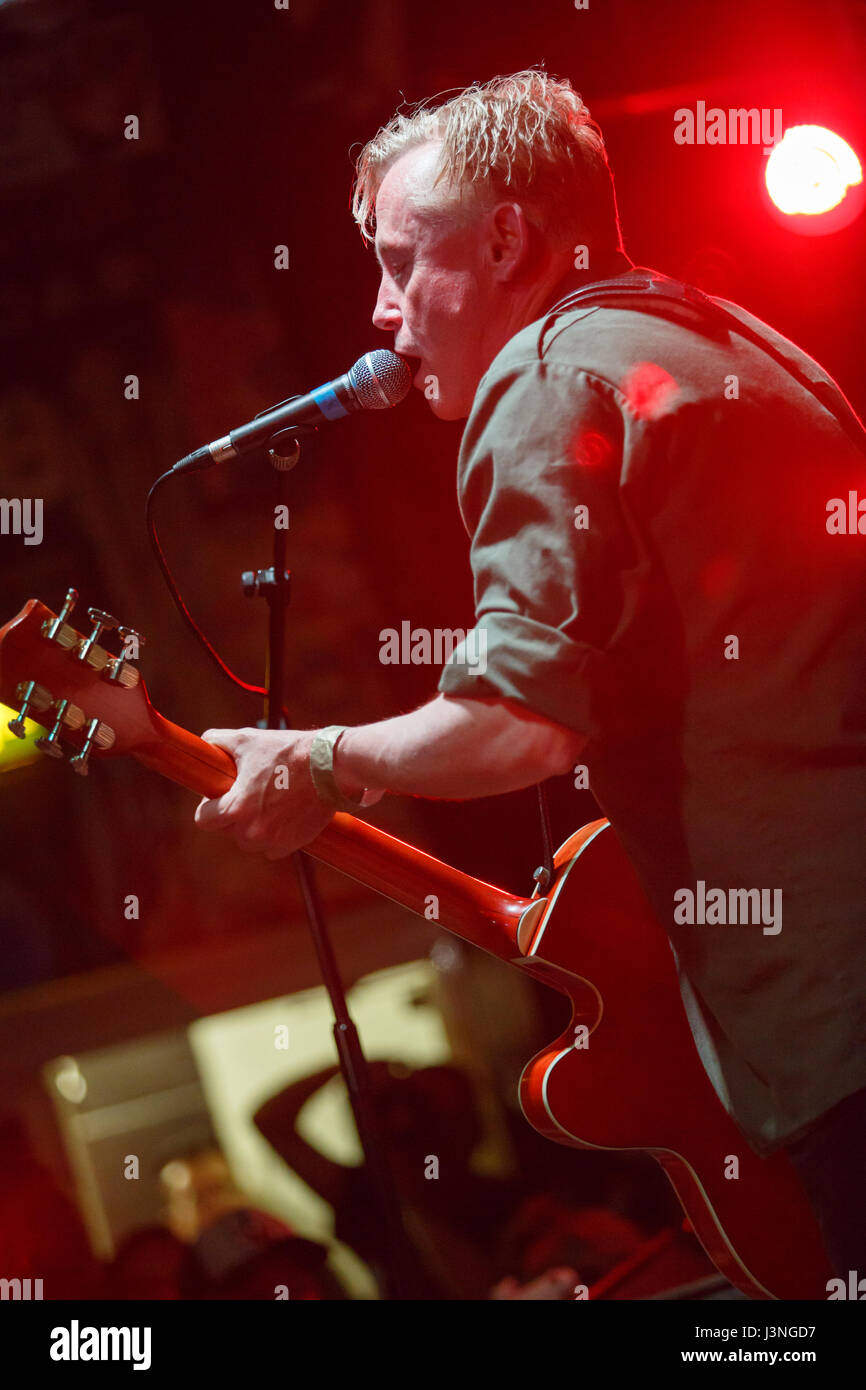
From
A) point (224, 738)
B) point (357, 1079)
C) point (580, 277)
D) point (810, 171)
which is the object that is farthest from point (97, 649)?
point (810, 171)

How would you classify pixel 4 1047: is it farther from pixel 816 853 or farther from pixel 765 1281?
pixel 816 853

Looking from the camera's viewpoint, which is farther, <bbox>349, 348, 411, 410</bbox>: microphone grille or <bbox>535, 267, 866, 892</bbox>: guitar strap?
<bbox>349, 348, 411, 410</bbox>: microphone grille

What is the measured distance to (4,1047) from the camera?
13.0 ft

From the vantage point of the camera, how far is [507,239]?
5.26 ft

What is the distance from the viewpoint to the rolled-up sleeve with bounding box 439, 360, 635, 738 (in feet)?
4.00

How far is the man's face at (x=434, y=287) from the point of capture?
5.32 feet

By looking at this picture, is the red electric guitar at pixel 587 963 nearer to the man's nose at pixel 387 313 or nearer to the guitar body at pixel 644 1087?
the guitar body at pixel 644 1087

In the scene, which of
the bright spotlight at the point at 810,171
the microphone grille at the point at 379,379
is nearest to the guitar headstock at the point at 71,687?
the microphone grille at the point at 379,379

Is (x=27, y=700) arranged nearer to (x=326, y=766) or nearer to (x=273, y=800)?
(x=273, y=800)

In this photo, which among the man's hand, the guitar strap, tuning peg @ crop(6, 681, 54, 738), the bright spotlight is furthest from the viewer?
the bright spotlight

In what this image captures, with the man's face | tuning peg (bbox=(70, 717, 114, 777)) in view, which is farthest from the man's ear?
tuning peg (bbox=(70, 717, 114, 777))

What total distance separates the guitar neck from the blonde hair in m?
0.95

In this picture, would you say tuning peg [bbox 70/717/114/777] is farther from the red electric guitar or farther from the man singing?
the man singing

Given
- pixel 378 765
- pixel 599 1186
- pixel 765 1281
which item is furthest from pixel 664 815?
pixel 599 1186
